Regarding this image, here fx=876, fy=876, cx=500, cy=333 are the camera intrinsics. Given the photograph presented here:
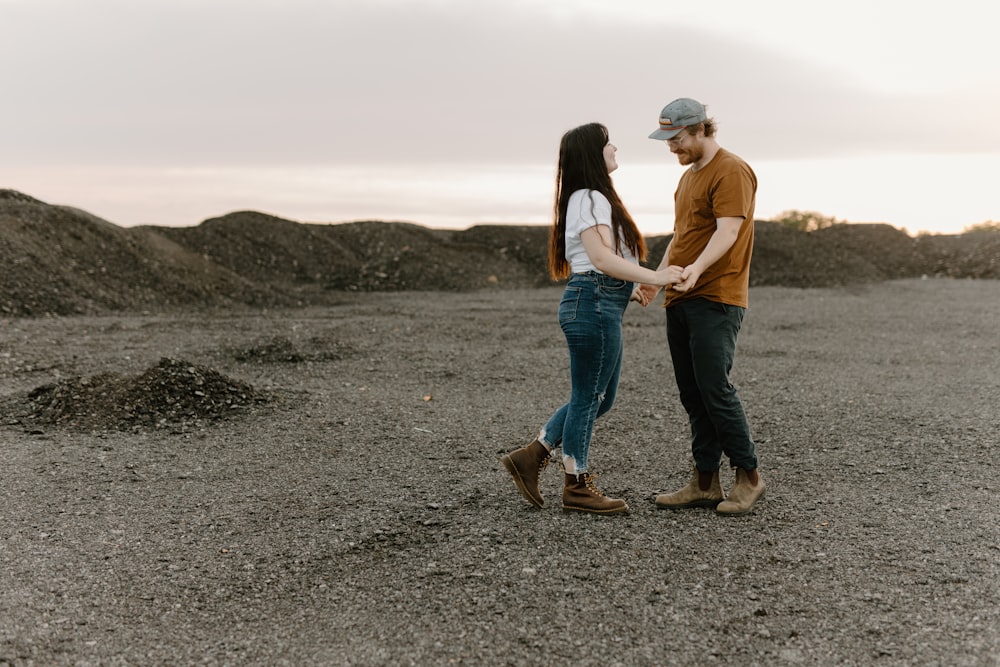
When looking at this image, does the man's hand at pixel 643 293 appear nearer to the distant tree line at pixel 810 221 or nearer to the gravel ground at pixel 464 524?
the gravel ground at pixel 464 524

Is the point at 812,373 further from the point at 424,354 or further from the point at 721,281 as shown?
the point at 721,281

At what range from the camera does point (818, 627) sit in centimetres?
335

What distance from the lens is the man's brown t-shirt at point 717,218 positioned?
13.2ft

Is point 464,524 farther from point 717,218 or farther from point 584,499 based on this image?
point 717,218

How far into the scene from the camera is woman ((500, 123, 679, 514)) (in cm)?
392

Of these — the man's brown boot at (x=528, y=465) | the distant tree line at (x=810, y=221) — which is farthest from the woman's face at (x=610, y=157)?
the distant tree line at (x=810, y=221)

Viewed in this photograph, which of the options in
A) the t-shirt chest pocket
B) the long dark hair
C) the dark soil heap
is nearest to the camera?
the long dark hair

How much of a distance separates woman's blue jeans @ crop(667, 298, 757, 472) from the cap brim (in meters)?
0.78

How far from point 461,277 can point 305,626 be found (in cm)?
1748

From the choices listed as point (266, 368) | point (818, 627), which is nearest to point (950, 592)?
point (818, 627)

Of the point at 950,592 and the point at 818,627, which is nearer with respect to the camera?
the point at 818,627

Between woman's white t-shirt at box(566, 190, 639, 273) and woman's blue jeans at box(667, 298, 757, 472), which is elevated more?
woman's white t-shirt at box(566, 190, 639, 273)

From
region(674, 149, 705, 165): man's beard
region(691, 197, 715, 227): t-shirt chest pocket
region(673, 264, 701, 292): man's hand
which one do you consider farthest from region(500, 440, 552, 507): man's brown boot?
region(674, 149, 705, 165): man's beard

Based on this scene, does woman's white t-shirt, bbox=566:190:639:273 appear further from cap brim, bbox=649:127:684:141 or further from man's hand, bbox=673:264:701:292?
cap brim, bbox=649:127:684:141
